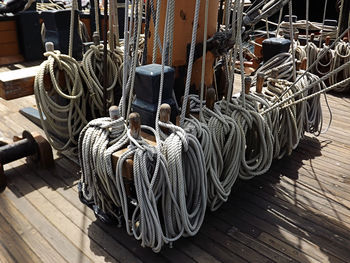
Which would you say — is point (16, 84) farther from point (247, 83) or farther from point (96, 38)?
point (247, 83)

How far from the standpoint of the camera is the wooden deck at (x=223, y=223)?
6.17ft

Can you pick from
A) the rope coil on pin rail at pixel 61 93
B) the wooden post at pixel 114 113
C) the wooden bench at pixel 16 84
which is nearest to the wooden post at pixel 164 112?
the wooden post at pixel 114 113

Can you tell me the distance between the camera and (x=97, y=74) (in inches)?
109

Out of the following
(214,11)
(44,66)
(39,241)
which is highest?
(214,11)

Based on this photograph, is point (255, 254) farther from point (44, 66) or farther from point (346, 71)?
point (346, 71)

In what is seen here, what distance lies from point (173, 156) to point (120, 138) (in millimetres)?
326

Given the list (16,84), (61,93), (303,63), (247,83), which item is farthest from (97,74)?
(303,63)

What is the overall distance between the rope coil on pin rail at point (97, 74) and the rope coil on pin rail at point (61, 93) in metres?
0.07

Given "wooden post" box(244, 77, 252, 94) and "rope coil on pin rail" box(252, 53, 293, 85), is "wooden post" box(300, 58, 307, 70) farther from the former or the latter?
"wooden post" box(244, 77, 252, 94)

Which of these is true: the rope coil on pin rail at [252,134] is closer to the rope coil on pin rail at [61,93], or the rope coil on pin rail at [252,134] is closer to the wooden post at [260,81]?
the wooden post at [260,81]

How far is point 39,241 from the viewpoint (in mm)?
1950

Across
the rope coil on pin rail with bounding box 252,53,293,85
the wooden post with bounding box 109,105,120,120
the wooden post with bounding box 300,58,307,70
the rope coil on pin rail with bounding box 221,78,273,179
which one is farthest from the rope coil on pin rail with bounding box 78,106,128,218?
the wooden post with bounding box 300,58,307,70

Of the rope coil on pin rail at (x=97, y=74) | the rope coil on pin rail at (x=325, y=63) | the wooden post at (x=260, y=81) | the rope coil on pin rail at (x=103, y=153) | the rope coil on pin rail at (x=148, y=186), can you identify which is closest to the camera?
the rope coil on pin rail at (x=148, y=186)

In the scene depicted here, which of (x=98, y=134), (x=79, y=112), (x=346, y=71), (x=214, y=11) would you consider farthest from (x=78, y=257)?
(x=346, y=71)
